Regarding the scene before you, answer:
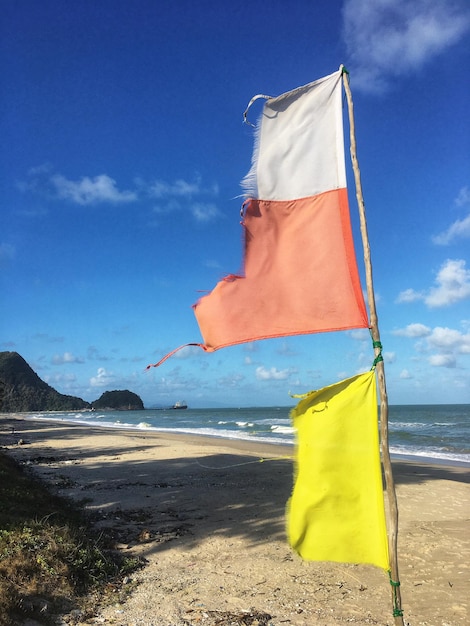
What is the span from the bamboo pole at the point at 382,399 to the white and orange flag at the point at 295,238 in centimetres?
7

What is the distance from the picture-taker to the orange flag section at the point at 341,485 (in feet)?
9.91

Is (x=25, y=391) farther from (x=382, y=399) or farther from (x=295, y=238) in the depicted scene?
(x=382, y=399)

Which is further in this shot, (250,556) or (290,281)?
(250,556)

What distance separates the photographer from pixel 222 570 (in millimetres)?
5973

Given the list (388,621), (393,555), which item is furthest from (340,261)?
(388,621)

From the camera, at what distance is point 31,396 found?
149 meters

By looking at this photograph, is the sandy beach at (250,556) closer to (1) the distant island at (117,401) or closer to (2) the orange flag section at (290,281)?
(2) the orange flag section at (290,281)

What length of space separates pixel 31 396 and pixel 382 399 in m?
161

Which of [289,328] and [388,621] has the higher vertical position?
[289,328]

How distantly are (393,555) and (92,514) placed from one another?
6.87 metres

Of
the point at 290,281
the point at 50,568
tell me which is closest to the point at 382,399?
the point at 290,281

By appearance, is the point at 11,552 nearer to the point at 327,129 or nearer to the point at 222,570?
the point at 222,570

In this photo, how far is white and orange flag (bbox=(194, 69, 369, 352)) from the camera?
3.25 metres

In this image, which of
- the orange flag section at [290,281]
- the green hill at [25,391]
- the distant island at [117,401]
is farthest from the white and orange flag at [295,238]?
the distant island at [117,401]
